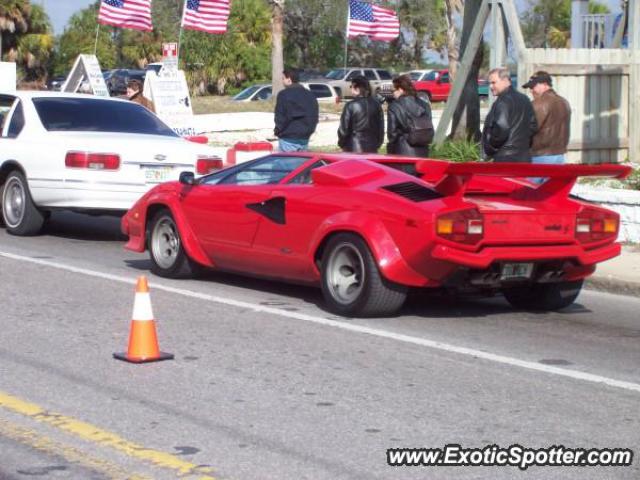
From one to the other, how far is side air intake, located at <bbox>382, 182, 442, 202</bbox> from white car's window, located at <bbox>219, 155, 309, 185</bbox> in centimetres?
121

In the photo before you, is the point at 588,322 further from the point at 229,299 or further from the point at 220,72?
the point at 220,72

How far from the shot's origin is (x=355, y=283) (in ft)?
31.2

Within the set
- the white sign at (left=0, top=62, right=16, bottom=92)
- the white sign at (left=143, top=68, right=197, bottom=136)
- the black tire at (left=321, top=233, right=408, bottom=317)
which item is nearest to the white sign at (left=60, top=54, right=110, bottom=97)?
the white sign at (left=143, top=68, right=197, bottom=136)

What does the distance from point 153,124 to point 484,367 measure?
8039 millimetres

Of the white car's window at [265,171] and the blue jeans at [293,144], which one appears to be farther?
the blue jeans at [293,144]

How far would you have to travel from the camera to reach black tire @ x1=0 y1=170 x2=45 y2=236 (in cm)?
1435

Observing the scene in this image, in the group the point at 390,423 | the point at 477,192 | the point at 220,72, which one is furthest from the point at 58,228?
the point at 220,72

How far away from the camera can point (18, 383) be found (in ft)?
23.9

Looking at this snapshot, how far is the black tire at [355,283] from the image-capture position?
30.4 feet

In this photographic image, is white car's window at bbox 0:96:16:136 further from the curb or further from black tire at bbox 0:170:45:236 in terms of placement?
the curb

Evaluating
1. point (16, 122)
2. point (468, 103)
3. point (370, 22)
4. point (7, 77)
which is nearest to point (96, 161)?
point (16, 122)

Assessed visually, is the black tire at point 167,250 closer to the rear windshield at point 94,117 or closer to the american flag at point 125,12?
the rear windshield at point 94,117

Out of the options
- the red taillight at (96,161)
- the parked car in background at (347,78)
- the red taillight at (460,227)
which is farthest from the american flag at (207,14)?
the parked car in background at (347,78)
